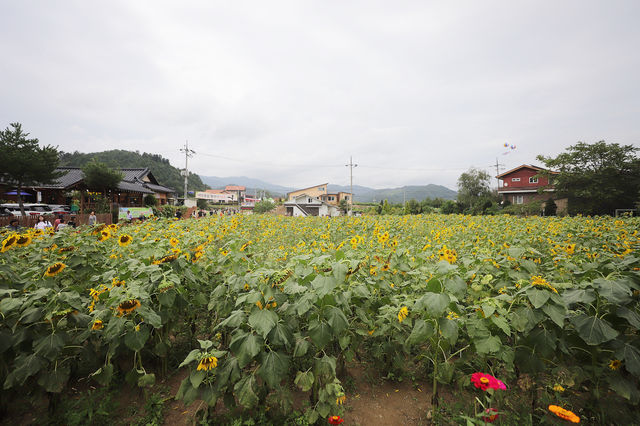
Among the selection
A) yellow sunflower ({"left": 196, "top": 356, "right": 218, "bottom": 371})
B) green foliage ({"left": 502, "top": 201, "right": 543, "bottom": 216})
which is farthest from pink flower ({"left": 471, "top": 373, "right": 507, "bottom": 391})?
green foliage ({"left": 502, "top": 201, "right": 543, "bottom": 216})

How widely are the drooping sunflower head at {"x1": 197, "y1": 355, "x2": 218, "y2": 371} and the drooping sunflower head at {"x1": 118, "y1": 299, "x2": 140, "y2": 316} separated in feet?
1.87

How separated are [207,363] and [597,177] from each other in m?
30.6

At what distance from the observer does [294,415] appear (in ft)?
6.08

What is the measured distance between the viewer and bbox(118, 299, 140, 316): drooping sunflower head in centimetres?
165

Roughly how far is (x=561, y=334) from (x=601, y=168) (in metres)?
30.1

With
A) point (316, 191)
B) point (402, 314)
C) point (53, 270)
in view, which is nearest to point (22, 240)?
point (53, 270)

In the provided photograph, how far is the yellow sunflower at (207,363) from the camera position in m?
1.54

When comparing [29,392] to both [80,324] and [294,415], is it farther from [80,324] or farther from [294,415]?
[294,415]

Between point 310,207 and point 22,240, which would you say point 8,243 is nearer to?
point 22,240

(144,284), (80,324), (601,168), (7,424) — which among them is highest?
(601,168)

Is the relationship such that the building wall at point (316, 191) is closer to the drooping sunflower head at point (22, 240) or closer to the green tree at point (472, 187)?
the green tree at point (472, 187)

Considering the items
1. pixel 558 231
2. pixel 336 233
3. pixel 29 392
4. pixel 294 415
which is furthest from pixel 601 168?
pixel 29 392

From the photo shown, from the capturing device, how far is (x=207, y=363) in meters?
1.57

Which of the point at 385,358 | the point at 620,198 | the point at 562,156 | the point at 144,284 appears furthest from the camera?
the point at 562,156
